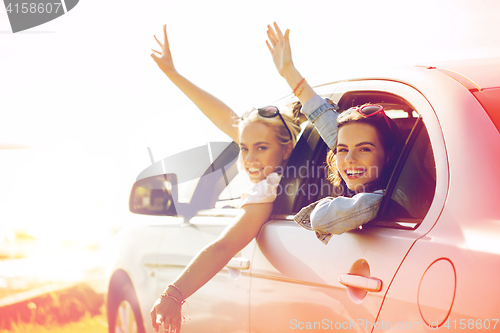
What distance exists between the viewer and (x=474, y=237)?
139cm

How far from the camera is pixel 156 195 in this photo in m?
2.92

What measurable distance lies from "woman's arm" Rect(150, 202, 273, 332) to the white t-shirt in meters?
0.03

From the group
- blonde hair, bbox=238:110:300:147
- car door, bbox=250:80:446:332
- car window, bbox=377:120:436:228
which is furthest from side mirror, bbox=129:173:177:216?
car window, bbox=377:120:436:228

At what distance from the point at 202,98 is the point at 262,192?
3.76 ft

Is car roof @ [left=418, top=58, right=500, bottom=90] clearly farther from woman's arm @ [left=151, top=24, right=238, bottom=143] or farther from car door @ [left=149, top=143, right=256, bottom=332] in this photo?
woman's arm @ [left=151, top=24, right=238, bottom=143]

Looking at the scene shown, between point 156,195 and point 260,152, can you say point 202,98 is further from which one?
point 260,152

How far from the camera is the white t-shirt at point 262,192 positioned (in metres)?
2.36

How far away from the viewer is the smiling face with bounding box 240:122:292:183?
8.48ft

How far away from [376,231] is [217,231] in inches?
41.2

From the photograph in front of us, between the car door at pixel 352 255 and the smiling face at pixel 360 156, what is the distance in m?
0.15

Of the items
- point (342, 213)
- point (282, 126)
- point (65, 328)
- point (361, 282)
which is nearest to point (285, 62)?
point (282, 126)

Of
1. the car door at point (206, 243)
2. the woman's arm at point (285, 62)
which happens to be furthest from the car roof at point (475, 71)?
the car door at point (206, 243)

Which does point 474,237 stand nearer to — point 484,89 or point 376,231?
point 376,231

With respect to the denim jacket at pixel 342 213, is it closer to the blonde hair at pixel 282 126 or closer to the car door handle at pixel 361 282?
the car door handle at pixel 361 282
